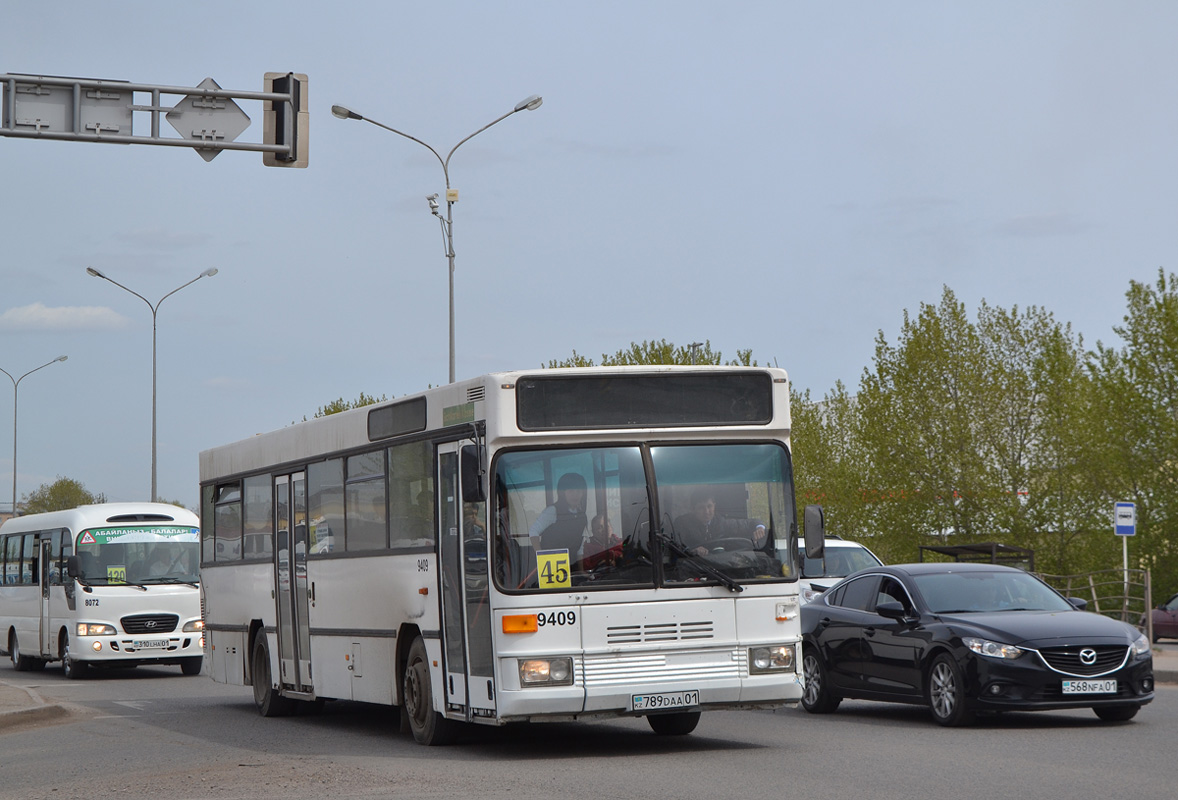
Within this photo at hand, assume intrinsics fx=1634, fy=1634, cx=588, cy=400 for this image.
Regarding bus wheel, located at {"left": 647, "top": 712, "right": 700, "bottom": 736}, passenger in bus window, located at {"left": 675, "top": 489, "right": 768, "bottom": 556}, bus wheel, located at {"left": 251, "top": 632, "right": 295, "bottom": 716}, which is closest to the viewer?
passenger in bus window, located at {"left": 675, "top": 489, "right": 768, "bottom": 556}

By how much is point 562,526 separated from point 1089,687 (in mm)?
5158

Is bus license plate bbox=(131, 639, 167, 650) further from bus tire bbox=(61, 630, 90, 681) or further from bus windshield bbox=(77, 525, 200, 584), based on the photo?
bus tire bbox=(61, 630, 90, 681)

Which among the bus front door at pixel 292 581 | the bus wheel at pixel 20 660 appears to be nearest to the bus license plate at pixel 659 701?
the bus front door at pixel 292 581

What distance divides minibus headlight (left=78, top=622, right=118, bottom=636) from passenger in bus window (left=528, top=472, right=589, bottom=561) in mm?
16570

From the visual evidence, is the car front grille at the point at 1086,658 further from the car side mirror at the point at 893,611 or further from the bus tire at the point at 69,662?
the bus tire at the point at 69,662

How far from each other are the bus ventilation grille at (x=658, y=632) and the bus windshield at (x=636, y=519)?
306mm

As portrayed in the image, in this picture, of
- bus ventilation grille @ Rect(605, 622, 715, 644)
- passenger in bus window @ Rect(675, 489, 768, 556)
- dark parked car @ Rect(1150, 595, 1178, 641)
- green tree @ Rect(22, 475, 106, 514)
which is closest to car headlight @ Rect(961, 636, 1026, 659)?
passenger in bus window @ Rect(675, 489, 768, 556)

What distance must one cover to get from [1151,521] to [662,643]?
3855 cm

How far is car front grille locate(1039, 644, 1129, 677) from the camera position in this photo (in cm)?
1407

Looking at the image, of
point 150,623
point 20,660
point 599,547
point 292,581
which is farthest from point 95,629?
point 599,547

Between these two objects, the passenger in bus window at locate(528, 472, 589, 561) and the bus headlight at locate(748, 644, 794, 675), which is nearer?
the passenger in bus window at locate(528, 472, 589, 561)

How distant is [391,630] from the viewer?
46.4 ft

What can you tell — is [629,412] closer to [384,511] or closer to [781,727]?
[384,511]

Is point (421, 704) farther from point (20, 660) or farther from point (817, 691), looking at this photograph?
point (20, 660)
